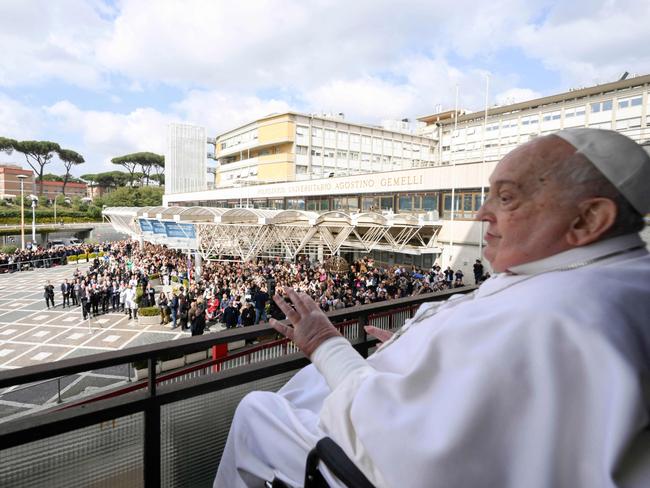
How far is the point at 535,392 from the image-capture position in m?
0.82

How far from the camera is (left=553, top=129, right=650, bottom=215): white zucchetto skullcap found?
3.23ft

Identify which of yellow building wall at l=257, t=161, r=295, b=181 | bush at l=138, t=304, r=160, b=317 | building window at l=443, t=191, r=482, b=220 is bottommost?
bush at l=138, t=304, r=160, b=317

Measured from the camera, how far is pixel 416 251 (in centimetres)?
2334

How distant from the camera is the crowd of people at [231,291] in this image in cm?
1168

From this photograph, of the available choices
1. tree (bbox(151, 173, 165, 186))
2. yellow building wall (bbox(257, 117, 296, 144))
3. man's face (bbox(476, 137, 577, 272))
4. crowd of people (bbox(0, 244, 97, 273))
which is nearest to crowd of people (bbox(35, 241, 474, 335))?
man's face (bbox(476, 137, 577, 272))

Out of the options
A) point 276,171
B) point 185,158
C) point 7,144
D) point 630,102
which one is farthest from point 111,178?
point 630,102

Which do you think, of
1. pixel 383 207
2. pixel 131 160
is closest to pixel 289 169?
pixel 383 207

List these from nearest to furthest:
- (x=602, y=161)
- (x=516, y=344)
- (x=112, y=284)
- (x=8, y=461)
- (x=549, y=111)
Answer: (x=516, y=344) < (x=602, y=161) < (x=8, y=461) < (x=112, y=284) < (x=549, y=111)

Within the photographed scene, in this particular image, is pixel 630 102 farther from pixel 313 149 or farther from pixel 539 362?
pixel 539 362

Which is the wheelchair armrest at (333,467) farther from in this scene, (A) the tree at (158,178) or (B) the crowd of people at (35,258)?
(A) the tree at (158,178)

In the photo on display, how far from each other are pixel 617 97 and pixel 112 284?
1600 inches

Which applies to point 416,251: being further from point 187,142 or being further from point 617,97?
point 187,142

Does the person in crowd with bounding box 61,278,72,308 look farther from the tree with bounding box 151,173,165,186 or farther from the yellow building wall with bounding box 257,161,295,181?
the tree with bounding box 151,173,165,186

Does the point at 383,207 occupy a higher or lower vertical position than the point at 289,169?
lower
